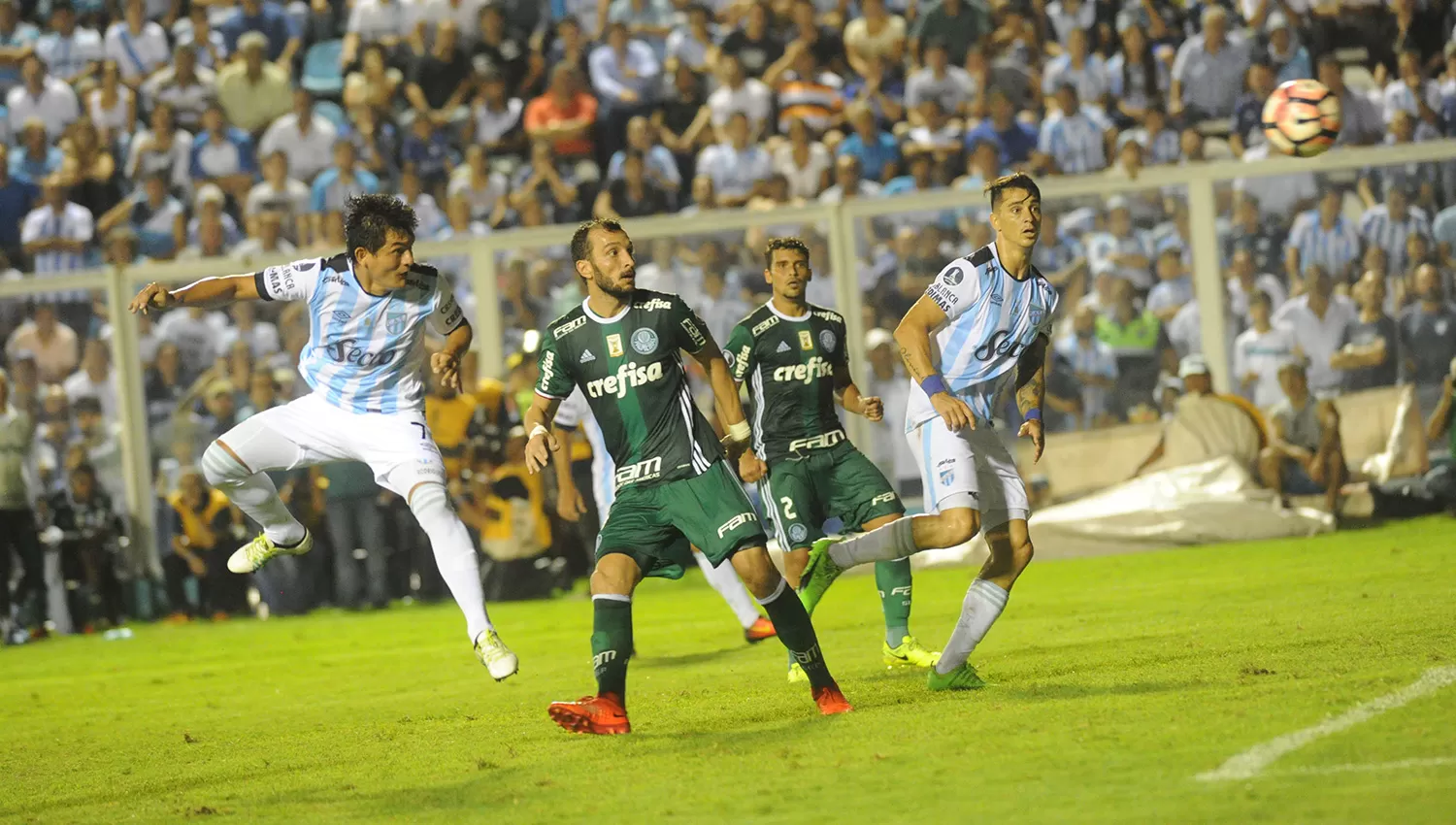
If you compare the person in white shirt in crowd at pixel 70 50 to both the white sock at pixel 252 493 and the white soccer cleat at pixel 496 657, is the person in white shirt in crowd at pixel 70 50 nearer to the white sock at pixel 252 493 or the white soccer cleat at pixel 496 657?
the white sock at pixel 252 493

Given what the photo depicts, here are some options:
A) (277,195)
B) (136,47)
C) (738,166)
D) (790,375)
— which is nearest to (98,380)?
(277,195)

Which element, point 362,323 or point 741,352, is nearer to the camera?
point 362,323

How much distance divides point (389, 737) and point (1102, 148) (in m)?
12.0

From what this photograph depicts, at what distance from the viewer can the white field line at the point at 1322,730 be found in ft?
18.0

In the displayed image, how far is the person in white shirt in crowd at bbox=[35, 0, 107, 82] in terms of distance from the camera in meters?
21.5

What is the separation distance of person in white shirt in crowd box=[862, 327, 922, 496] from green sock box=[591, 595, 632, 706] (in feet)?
29.0

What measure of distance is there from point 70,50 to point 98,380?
6524 mm

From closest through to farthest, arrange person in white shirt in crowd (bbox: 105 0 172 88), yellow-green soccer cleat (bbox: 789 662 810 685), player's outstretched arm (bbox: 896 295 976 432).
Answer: player's outstretched arm (bbox: 896 295 976 432) < yellow-green soccer cleat (bbox: 789 662 810 685) < person in white shirt in crowd (bbox: 105 0 172 88)

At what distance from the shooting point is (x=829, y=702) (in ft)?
24.2

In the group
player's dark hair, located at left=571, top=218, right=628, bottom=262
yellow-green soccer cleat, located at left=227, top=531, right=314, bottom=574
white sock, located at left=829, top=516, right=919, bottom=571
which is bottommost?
white sock, located at left=829, top=516, right=919, bottom=571

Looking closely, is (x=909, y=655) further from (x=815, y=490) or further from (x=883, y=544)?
(x=883, y=544)

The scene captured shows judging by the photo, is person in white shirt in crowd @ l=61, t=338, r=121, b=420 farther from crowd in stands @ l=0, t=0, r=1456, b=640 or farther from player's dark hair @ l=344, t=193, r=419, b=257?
player's dark hair @ l=344, t=193, r=419, b=257

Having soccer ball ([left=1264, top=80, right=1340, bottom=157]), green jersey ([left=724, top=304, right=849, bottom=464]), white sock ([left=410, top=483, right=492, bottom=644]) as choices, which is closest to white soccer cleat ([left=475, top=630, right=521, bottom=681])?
white sock ([left=410, top=483, right=492, bottom=644])

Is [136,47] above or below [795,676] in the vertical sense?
above
